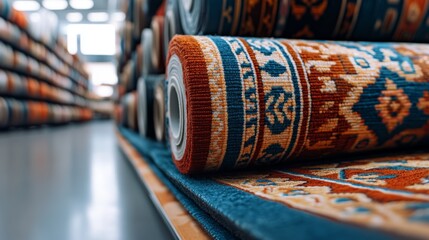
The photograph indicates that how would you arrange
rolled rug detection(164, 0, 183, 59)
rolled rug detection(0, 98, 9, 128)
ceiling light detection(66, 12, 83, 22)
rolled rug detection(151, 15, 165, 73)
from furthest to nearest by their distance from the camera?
1. ceiling light detection(66, 12, 83, 22)
2. rolled rug detection(0, 98, 9, 128)
3. rolled rug detection(151, 15, 165, 73)
4. rolled rug detection(164, 0, 183, 59)

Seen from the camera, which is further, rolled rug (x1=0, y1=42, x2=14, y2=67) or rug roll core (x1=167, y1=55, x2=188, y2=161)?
rolled rug (x1=0, y1=42, x2=14, y2=67)

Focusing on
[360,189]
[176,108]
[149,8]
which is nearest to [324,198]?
[360,189]

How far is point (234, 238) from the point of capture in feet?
1.03

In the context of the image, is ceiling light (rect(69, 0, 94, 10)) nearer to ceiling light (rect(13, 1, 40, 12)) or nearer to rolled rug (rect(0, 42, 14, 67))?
ceiling light (rect(13, 1, 40, 12))

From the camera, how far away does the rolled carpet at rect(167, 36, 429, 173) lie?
0.41 metres

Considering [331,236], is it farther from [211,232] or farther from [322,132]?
[322,132]

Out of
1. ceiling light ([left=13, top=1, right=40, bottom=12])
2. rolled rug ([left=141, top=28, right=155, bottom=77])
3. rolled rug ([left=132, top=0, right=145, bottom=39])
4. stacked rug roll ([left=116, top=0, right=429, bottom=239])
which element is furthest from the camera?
ceiling light ([left=13, top=1, right=40, bottom=12])

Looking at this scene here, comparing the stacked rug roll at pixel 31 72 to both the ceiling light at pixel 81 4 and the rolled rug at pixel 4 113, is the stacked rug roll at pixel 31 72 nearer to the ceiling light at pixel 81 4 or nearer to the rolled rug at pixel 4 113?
the rolled rug at pixel 4 113

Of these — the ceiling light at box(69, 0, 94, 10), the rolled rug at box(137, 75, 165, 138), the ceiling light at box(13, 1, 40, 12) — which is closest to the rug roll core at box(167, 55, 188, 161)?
the rolled rug at box(137, 75, 165, 138)

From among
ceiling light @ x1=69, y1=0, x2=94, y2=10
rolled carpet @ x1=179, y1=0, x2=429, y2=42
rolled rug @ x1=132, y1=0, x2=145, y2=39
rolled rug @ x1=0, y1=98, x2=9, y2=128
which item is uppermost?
ceiling light @ x1=69, y1=0, x2=94, y2=10

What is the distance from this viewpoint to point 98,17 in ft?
25.9

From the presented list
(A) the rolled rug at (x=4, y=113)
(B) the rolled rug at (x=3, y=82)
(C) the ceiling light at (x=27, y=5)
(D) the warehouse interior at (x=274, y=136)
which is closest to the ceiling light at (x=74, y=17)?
(C) the ceiling light at (x=27, y=5)

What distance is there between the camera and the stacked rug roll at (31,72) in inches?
101

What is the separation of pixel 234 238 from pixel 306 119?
19 centimetres
